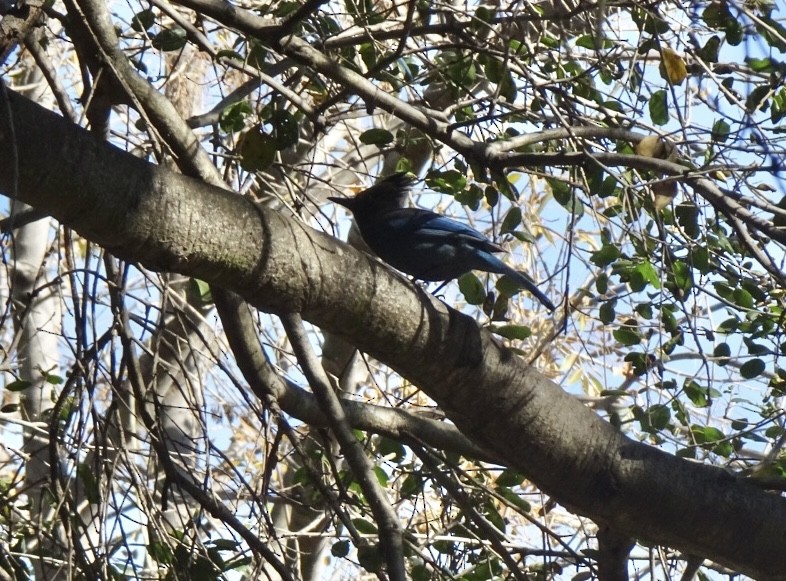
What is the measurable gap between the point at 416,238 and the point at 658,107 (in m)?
1.40

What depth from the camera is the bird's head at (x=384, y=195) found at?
4.99 meters

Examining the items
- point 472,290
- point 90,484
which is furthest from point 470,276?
point 90,484

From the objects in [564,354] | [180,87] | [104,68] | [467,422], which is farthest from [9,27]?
[564,354]

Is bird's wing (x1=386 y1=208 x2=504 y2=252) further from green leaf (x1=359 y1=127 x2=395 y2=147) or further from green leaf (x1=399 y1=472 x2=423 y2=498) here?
green leaf (x1=399 y1=472 x2=423 y2=498)

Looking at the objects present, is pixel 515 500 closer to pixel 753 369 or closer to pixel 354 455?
pixel 753 369

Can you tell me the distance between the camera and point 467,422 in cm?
304

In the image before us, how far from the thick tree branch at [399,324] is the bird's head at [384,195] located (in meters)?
2.07

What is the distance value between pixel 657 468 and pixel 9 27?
7.33 ft

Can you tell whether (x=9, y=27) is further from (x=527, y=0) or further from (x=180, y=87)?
(x=180, y=87)

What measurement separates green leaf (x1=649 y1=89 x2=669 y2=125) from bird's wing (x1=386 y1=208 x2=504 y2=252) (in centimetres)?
104

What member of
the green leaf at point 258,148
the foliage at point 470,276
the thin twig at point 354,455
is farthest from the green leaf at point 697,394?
the green leaf at point 258,148

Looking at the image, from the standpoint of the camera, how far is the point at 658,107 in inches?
151

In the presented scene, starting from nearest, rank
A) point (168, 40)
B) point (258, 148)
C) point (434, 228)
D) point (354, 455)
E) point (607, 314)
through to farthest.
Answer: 1. point (354, 455)
2. point (258, 148)
3. point (168, 40)
4. point (607, 314)
5. point (434, 228)

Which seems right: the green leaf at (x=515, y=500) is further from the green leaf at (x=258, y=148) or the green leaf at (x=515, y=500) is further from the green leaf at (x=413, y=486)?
the green leaf at (x=258, y=148)
